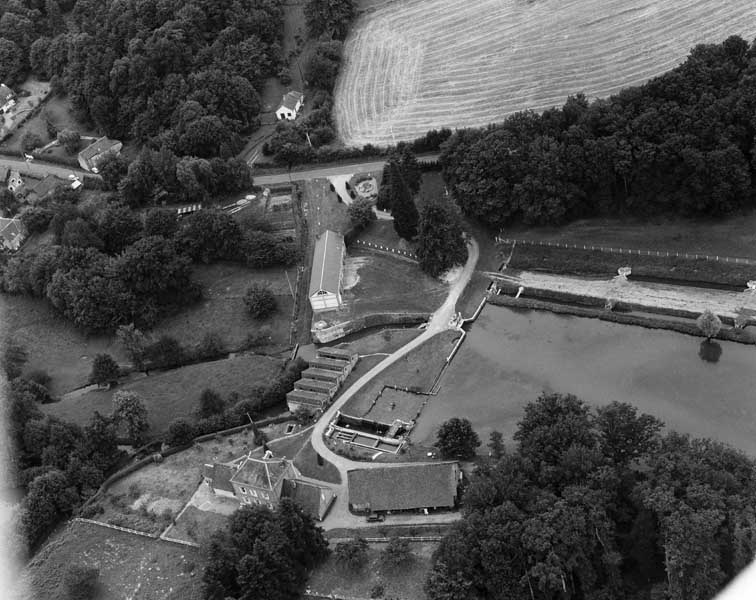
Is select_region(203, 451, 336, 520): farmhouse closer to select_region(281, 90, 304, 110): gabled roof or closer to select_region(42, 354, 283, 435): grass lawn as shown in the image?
select_region(42, 354, 283, 435): grass lawn

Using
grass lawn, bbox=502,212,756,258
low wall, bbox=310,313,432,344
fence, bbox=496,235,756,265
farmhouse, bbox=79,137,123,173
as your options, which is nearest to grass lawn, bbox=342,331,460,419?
low wall, bbox=310,313,432,344

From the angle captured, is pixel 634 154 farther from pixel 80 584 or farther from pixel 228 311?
pixel 80 584

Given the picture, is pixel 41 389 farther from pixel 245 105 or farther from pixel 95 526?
pixel 245 105

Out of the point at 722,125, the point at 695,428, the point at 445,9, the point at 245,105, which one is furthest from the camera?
the point at 445,9

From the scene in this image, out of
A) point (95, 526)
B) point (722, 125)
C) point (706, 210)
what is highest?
point (722, 125)

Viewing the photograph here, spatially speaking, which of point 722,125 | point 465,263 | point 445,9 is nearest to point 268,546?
point 465,263

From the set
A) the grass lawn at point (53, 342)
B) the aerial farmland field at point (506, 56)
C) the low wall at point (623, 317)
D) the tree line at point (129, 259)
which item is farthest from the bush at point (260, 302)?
the aerial farmland field at point (506, 56)

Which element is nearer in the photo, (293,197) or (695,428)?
(695,428)
